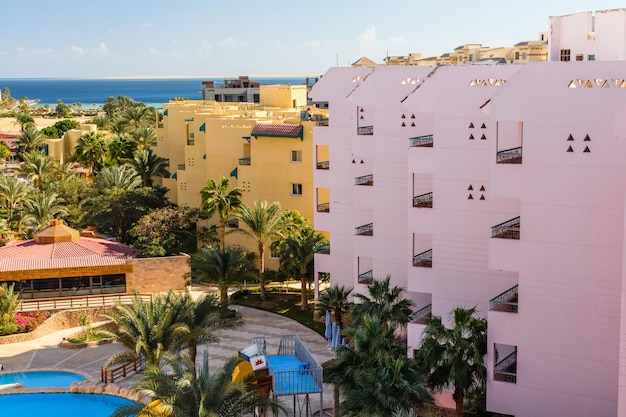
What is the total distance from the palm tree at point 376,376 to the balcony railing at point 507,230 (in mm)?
4298

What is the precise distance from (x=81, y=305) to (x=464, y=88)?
20.2 meters

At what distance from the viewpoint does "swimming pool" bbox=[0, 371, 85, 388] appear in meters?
32.0

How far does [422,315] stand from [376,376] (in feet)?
28.0

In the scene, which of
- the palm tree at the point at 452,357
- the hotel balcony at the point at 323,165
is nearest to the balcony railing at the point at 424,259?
the palm tree at the point at 452,357

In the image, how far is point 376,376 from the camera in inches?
830

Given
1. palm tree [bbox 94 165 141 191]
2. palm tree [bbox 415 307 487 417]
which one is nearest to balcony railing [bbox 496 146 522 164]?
palm tree [bbox 415 307 487 417]

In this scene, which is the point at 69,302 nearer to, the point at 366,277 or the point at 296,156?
the point at 296,156

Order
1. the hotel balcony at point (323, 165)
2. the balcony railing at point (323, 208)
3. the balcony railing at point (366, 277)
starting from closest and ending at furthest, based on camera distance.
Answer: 1. the balcony railing at point (366, 277)
2. the hotel balcony at point (323, 165)
3. the balcony railing at point (323, 208)

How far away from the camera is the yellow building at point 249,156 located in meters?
45.6

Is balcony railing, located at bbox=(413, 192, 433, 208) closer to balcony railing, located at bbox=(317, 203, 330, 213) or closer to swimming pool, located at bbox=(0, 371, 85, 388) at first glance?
balcony railing, located at bbox=(317, 203, 330, 213)

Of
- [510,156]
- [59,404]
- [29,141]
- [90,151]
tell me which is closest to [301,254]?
[59,404]

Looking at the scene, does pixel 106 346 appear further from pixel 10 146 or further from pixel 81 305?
pixel 10 146

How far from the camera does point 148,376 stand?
73.6 ft

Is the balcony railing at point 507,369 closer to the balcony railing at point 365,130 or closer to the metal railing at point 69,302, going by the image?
the balcony railing at point 365,130
